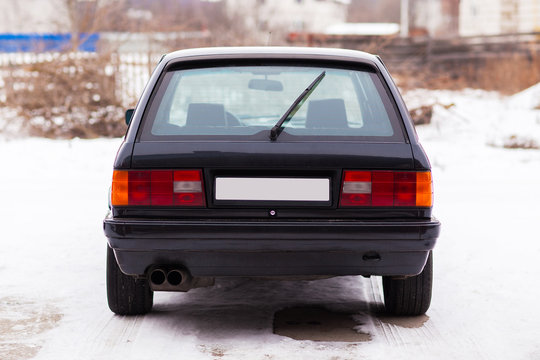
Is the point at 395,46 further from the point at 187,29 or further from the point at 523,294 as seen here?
the point at 523,294

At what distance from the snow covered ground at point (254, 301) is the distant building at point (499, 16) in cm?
4326

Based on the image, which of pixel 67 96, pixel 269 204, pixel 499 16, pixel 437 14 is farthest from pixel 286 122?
pixel 437 14

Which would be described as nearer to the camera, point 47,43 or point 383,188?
point 383,188

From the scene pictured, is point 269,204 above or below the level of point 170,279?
above

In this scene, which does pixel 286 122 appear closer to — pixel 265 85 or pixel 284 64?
pixel 284 64

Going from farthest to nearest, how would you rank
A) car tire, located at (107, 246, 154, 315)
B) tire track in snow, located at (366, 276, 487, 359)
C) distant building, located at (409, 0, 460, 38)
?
distant building, located at (409, 0, 460, 38) < car tire, located at (107, 246, 154, 315) < tire track in snow, located at (366, 276, 487, 359)

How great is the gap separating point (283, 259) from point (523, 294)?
6.48 ft

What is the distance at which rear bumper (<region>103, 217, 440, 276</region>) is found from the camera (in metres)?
3.82

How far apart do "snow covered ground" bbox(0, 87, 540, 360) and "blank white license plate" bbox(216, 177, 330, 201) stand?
75 centimetres

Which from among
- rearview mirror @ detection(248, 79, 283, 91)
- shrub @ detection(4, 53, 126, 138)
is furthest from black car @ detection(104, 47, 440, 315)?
shrub @ detection(4, 53, 126, 138)

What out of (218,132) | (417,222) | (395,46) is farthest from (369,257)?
(395,46)

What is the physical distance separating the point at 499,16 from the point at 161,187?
56.5 meters

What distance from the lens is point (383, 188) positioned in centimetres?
389

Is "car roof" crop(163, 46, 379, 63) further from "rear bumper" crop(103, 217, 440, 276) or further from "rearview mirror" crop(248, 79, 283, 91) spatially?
"rear bumper" crop(103, 217, 440, 276)
